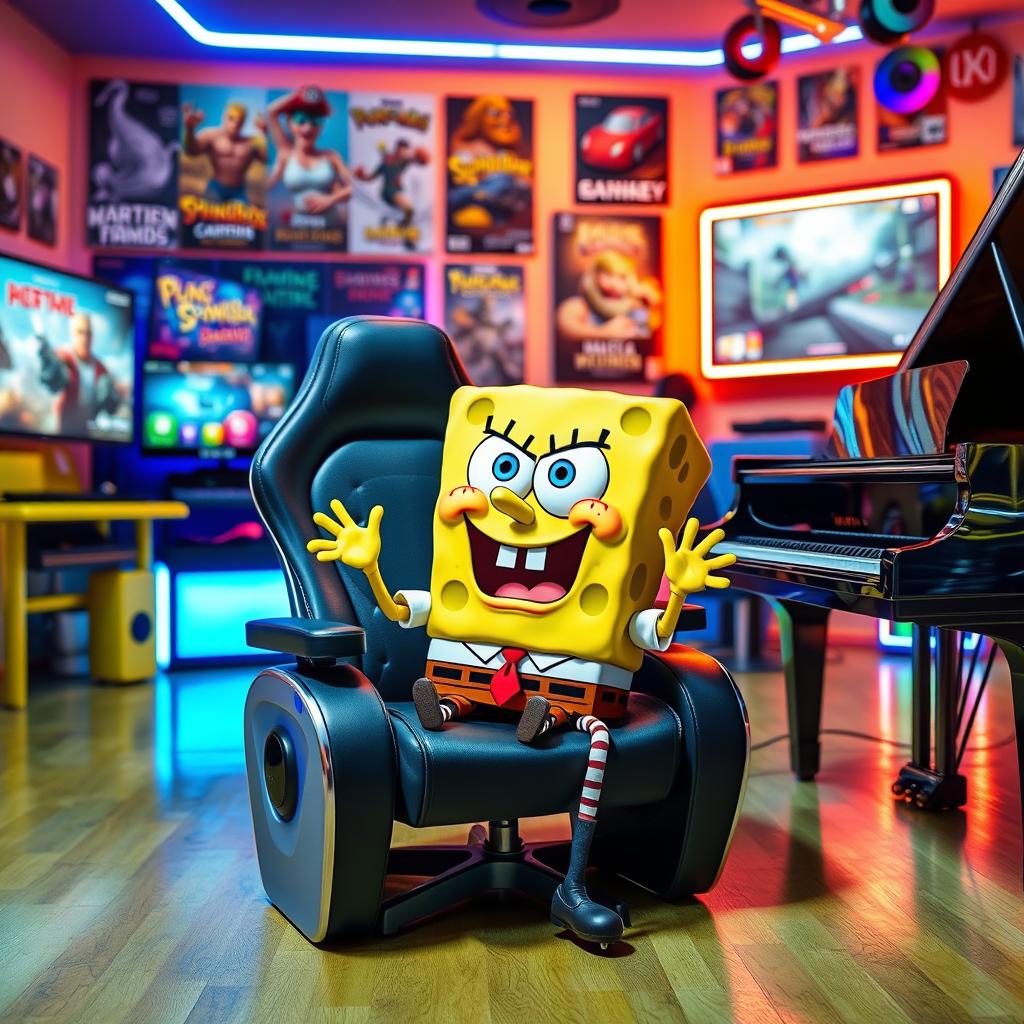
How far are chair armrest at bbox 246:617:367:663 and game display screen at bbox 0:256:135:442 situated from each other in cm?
290

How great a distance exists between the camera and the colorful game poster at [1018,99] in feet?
17.2

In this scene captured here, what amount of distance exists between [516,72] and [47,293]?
A: 8.50 feet

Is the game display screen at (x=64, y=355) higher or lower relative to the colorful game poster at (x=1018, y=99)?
lower

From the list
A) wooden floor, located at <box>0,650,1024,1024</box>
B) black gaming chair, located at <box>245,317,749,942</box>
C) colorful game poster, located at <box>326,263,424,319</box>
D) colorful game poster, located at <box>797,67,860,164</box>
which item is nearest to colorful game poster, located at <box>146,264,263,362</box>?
colorful game poster, located at <box>326,263,424,319</box>

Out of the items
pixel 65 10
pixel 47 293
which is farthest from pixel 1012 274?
pixel 65 10

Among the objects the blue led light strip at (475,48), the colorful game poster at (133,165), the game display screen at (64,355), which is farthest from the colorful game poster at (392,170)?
the game display screen at (64,355)

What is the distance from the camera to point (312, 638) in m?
1.87

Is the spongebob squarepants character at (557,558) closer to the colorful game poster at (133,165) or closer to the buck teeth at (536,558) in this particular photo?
the buck teeth at (536,558)

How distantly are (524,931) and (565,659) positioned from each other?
19.8 inches

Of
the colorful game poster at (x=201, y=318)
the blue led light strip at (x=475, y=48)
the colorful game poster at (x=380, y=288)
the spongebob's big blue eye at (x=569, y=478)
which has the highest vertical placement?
the blue led light strip at (x=475, y=48)

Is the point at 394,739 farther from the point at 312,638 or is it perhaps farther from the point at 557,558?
the point at 557,558

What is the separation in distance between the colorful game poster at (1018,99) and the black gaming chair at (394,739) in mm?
4047

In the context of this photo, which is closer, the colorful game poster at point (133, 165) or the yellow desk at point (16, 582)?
the yellow desk at point (16, 582)

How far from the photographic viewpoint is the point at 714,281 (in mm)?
5703
